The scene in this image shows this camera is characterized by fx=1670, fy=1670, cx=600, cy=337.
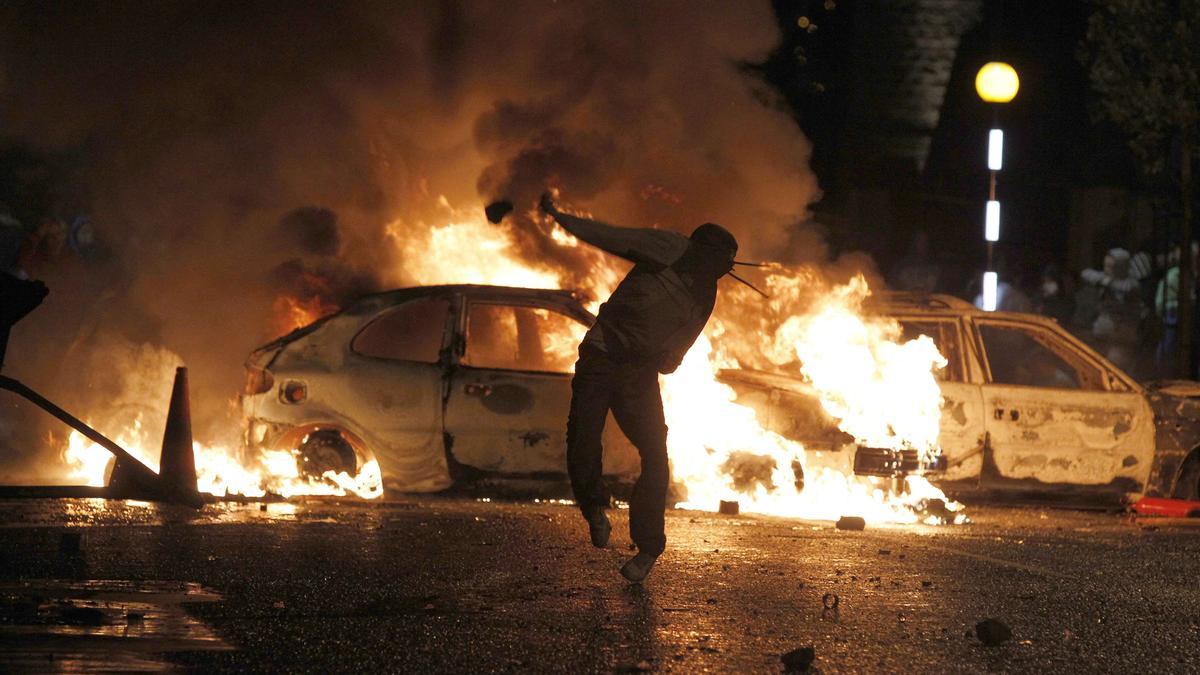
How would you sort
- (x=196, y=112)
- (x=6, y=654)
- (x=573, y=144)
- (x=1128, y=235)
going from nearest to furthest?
(x=6, y=654)
(x=573, y=144)
(x=196, y=112)
(x=1128, y=235)

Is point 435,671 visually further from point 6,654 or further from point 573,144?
point 573,144

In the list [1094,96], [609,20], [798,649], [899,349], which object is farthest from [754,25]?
[1094,96]

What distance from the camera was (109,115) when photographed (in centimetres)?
1356

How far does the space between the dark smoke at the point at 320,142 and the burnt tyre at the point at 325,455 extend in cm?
175

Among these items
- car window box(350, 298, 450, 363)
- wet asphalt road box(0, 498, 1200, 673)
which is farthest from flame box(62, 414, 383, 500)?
car window box(350, 298, 450, 363)

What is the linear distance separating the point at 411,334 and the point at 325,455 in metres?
1.30

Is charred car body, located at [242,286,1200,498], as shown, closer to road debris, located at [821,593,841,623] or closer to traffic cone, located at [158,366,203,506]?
traffic cone, located at [158,366,203,506]

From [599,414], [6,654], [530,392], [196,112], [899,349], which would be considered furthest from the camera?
[196,112]

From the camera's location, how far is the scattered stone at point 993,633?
19.4ft

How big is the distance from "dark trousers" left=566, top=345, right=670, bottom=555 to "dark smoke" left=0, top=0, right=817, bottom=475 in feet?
14.9

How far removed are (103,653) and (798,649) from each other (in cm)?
222

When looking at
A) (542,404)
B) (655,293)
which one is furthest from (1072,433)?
(655,293)

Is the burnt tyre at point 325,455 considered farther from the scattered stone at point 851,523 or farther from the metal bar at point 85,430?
the scattered stone at point 851,523

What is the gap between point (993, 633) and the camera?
233 inches
